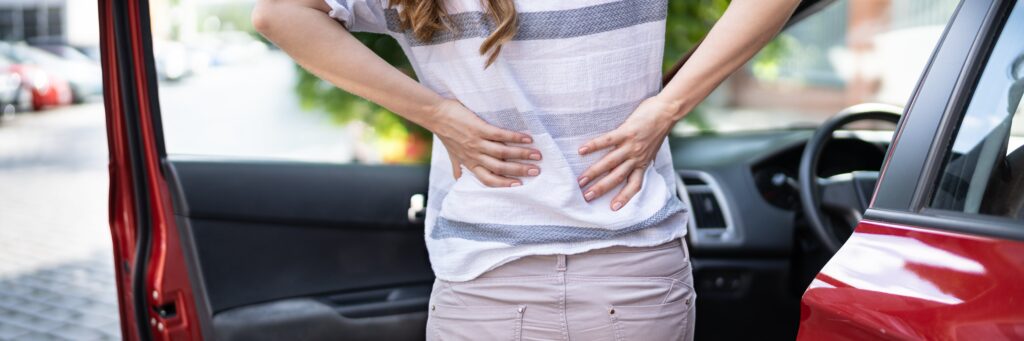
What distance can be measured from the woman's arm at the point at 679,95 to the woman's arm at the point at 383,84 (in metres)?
0.11

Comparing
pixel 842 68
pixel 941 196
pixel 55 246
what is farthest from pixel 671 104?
pixel 842 68

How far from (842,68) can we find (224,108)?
10013 millimetres

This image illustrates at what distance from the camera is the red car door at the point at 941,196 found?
4.55 feet

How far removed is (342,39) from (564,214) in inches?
16.6

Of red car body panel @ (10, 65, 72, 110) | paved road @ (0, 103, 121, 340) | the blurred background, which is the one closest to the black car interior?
the blurred background

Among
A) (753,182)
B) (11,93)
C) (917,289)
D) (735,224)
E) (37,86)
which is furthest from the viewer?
(37,86)

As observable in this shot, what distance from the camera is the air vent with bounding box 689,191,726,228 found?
316cm

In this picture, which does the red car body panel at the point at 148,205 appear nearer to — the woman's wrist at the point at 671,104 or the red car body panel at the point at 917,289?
the woman's wrist at the point at 671,104

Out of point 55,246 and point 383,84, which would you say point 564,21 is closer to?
point 383,84

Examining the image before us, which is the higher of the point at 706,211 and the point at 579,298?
the point at 579,298

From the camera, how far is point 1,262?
718 centimetres

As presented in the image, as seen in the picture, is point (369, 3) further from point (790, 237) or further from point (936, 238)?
point (790, 237)

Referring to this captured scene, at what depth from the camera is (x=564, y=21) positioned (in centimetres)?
145

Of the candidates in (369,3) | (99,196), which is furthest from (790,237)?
(99,196)
